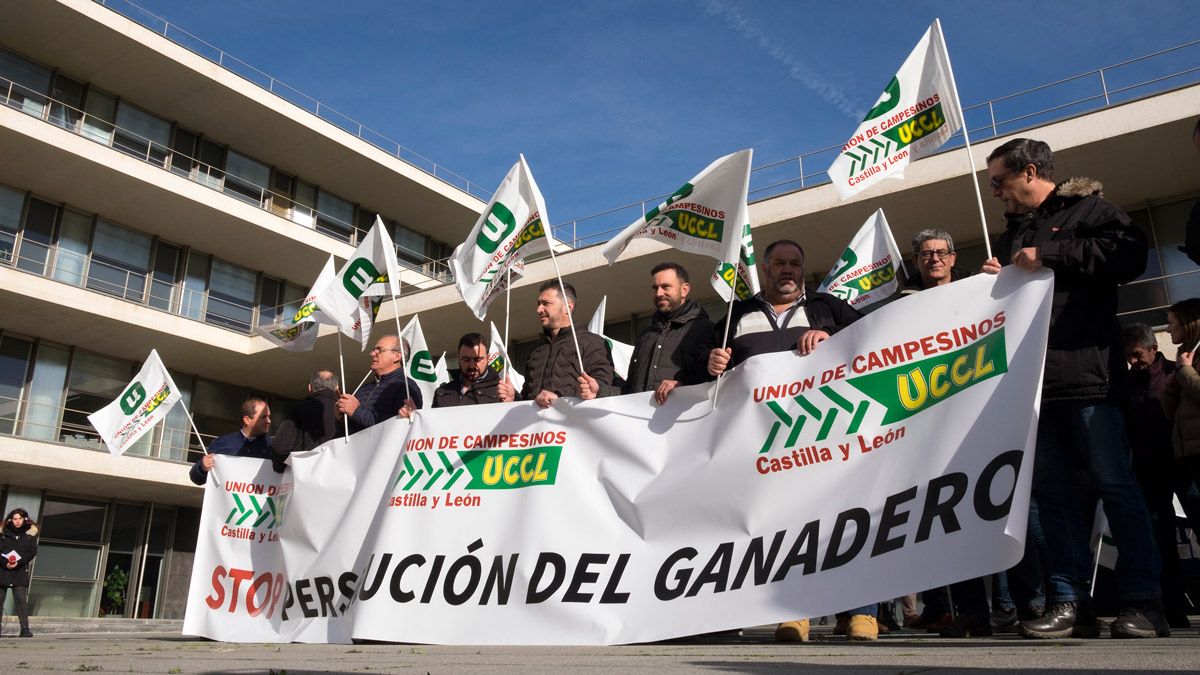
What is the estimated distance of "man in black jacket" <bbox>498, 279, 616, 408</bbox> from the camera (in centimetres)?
563

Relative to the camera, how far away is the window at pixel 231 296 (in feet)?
72.8

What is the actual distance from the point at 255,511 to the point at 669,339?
3.34m

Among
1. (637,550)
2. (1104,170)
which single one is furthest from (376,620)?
(1104,170)

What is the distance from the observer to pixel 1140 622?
3.38m

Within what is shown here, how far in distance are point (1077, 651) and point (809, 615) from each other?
110cm

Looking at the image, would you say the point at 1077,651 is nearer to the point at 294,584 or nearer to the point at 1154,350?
the point at 1154,350

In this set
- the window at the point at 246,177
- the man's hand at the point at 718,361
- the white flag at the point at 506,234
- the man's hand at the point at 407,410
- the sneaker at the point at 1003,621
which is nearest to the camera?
the man's hand at the point at 718,361

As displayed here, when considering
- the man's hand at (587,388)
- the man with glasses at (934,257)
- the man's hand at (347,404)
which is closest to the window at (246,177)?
the man's hand at (347,404)

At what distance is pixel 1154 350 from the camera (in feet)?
18.2

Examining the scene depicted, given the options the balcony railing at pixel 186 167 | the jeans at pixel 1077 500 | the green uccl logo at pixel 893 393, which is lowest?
the jeans at pixel 1077 500

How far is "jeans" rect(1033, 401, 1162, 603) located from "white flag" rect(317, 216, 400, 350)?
507 centimetres

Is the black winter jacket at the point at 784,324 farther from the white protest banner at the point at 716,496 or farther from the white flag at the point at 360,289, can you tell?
the white flag at the point at 360,289

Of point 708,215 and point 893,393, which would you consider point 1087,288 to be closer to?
point 893,393

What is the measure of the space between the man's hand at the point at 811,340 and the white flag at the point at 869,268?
516cm
